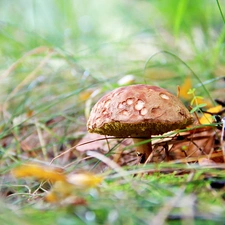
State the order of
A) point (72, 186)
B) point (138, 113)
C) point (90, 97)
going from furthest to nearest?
point (90, 97) < point (138, 113) < point (72, 186)

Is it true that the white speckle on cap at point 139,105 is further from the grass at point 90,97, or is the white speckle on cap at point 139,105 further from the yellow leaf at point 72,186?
the yellow leaf at point 72,186

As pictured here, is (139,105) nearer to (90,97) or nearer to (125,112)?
(125,112)

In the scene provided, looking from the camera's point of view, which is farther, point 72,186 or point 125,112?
point 125,112

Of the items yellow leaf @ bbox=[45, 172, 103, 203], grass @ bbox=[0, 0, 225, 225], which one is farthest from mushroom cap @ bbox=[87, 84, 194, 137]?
yellow leaf @ bbox=[45, 172, 103, 203]

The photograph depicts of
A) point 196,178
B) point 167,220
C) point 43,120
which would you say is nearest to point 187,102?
point 43,120

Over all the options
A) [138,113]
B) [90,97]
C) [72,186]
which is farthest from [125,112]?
[90,97]

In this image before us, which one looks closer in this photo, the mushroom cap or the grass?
the grass

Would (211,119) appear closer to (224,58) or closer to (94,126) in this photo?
(94,126)

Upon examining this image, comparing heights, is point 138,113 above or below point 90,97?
above

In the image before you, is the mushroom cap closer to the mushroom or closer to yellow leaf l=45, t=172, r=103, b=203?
the mushroom
